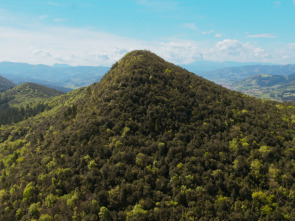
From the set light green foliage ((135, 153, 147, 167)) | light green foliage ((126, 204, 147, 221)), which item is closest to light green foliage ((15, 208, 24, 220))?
light green foliage ((126, 204, 147, 221))

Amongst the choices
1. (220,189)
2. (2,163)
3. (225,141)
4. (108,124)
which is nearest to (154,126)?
(108,124)

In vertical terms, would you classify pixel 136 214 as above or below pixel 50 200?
above

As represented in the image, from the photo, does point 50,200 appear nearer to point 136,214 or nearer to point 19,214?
point 19,214

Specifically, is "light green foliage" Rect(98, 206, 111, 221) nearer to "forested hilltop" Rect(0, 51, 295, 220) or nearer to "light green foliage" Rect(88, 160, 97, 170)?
"forested hilltop" Rect(0, 51, 295, 220)

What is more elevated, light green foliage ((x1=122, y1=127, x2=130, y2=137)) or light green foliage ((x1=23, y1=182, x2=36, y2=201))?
light green foliage ((x1=122, y1=127, x2=130, y2=137))

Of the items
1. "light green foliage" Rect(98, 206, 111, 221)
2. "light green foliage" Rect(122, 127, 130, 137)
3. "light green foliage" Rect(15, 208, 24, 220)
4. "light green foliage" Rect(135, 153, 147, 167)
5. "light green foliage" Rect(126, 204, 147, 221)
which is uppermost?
"light green foliage" Rect(122, 127, 130, 137)

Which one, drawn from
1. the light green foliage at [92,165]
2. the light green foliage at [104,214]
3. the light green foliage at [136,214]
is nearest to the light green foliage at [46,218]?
the light green foliage at [104,214]

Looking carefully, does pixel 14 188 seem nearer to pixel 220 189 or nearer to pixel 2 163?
pixel 2 163

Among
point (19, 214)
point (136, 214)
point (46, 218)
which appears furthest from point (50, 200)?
point (136, 214)
